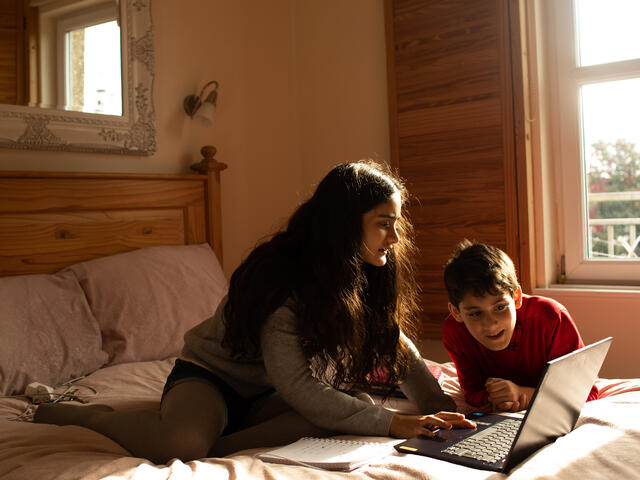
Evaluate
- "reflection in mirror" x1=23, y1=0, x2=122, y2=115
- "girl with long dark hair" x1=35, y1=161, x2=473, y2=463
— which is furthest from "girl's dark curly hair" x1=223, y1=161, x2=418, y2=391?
"reflection in mirror" x1=23, y1=0, x2=122, y2=115

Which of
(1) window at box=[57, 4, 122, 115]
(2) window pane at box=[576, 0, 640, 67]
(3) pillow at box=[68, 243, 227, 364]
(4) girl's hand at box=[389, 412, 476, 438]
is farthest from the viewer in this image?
(2) window pane at box=[576, 0, 640, 67]

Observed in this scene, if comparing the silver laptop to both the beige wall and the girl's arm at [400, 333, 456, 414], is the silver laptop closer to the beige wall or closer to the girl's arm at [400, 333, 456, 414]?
the girl's arm at [400, 333, 456, 414]

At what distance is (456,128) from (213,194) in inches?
40.4

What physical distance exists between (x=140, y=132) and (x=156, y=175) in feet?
0.61

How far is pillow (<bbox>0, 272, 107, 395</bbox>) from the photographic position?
5.65 feet

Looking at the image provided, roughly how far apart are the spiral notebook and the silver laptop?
56 mm

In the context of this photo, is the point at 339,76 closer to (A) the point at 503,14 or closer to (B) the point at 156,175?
(A) the point at 503,14

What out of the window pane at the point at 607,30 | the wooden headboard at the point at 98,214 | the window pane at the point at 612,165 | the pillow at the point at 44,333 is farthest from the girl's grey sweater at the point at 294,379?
the window pane at the point at 607,30

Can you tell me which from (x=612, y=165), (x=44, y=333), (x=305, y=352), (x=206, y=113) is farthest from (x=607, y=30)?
(x=44, y=333)

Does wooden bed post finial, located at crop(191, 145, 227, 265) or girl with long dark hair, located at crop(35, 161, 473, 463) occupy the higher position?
wooden bed post finial, located at crop(191, 145, 227, 265)

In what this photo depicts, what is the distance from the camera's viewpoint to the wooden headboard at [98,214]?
2.04 meters

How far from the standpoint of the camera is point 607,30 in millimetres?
2412

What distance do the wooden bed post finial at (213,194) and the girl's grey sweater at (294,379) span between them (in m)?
1.11

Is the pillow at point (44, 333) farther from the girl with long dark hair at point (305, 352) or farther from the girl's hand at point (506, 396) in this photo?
the girl's hand at point (506, 396)
